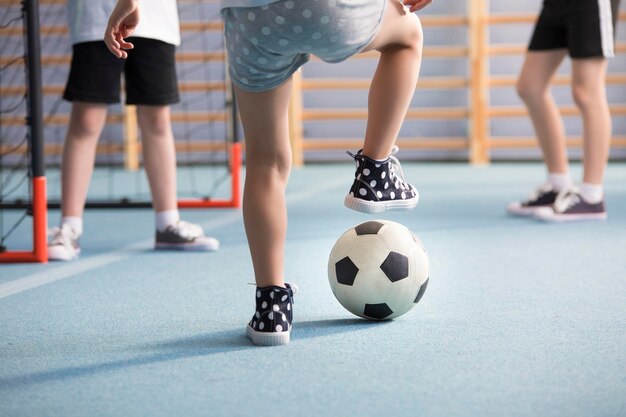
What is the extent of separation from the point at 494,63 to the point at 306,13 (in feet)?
22.6

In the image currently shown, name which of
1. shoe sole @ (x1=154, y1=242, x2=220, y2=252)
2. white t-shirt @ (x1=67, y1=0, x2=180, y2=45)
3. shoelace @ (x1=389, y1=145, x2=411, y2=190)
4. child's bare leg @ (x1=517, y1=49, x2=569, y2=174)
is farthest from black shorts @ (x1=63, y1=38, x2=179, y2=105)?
child's bare leg @ (x1=517, y1=49, x2=569, y2=174)

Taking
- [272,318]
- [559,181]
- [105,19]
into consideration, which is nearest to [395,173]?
[272,318]

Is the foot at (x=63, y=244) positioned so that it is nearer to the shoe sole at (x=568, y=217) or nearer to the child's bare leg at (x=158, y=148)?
the child's bare leg at (x=158, y=148)

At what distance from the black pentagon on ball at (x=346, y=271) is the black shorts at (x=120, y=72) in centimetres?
135

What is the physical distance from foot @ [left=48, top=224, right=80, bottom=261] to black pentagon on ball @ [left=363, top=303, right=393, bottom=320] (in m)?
1.45

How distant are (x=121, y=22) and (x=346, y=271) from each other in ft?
2.48

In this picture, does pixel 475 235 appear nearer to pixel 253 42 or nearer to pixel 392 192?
pixel 392 192

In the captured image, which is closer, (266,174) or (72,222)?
(266,174)

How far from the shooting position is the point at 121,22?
1.84m

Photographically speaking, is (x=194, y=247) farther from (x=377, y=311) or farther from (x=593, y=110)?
(x=593, y=110)

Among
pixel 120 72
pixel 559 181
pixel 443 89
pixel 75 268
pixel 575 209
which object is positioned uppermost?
pixel 443 89

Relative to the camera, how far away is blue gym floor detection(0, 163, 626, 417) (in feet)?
4.95

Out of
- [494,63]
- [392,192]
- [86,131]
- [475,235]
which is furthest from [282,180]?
[494,63]

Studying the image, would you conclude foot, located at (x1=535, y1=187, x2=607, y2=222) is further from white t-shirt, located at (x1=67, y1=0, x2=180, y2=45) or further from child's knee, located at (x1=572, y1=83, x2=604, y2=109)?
white t-shirt, located at (x1=67, y1=0, x2=180, y2=45)
